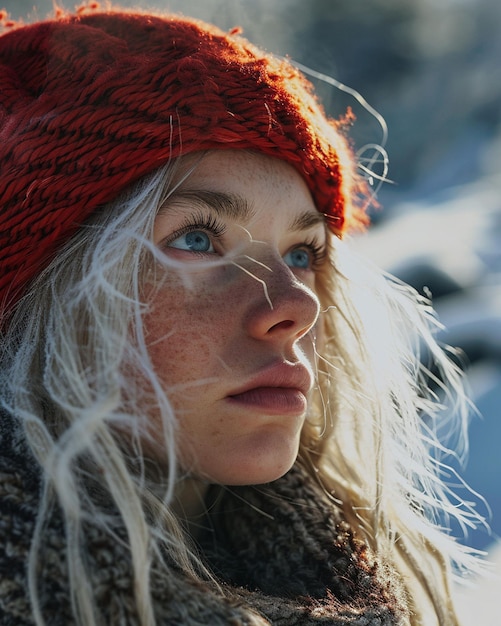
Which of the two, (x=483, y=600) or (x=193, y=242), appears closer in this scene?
(x=193, y=242)

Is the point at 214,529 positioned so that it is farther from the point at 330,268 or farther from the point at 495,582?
the point at 495,582

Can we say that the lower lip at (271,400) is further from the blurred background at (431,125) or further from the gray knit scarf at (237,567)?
the blurred background at (431,125)

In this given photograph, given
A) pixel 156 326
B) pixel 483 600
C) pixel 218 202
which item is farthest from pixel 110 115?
pixel 483 600

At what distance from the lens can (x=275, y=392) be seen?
1.05 m

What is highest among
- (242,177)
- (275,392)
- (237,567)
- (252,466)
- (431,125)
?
(431,125)

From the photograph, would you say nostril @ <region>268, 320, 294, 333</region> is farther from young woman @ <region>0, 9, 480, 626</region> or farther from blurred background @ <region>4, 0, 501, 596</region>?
blurred background @ <region>4, 0, 501, 596</region>

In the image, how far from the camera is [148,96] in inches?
41.1

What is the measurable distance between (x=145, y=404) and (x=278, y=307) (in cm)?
23

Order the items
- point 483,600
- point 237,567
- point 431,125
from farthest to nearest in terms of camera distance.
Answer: point 431,125, point 483,600, point 237,567

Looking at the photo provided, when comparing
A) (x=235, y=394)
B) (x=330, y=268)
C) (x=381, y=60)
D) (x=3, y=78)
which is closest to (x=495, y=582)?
(x=330, y=268)

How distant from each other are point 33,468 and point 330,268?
70cm

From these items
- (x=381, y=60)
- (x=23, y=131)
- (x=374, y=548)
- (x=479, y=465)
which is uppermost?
(x=381, y=60)

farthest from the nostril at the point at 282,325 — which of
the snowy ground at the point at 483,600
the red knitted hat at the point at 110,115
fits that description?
the snowy ground at the point at 483,600

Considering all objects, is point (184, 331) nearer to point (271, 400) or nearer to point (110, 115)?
point (271, 400)
